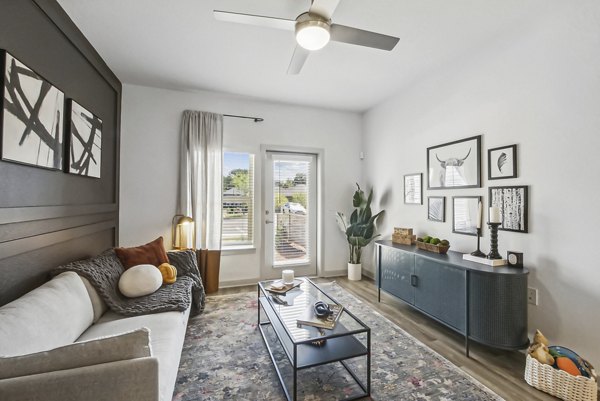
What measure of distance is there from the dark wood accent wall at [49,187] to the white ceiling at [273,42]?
0.28 metres

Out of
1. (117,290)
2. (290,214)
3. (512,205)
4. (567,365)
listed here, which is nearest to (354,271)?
(290,214)

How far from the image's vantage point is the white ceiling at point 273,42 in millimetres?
2037

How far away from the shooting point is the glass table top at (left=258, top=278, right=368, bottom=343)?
1.68m

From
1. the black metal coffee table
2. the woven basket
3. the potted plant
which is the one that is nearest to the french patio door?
the potted plant

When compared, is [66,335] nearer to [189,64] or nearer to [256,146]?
[189,64]

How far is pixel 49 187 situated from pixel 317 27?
2.17 meters

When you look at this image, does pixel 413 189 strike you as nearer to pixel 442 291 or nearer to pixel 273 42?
pixel 442 291

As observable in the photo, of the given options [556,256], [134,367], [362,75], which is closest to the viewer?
[134,367]

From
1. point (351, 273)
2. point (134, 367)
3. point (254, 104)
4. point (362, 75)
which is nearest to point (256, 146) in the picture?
point (254, 104)

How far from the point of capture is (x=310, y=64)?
2900 millimetres

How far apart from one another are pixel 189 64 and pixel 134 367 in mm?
2922

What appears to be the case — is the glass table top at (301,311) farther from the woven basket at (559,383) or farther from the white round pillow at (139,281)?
the woven basket at (559,383)

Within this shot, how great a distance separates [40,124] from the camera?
1761mm

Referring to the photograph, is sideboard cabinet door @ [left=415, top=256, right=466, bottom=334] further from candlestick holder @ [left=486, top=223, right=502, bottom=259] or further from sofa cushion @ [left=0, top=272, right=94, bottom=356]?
sofa cushion @ [left=0, top=272, right=94, bottom=356]
